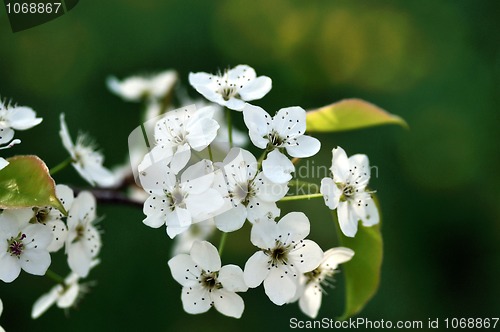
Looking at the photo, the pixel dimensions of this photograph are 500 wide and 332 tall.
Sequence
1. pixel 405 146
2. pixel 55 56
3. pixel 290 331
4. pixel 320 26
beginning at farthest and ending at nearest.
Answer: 1. pixel 320 26
2. pixel 55 56
3. pixel 405 146
4. pixel 290 331

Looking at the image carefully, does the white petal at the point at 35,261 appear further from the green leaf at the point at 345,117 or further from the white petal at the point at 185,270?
the green leaf at the point at 345,117

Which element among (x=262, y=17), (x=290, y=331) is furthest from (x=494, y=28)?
(x=290, y=331)

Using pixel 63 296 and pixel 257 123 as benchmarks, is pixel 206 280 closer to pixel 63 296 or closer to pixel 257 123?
pixel 257 123

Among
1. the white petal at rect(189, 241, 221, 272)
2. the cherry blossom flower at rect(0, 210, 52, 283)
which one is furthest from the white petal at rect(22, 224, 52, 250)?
the white petal at rect(189, 241, 221, 272)

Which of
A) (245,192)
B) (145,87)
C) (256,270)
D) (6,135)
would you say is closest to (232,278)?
(256,270)

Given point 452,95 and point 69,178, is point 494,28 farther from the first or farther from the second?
point 69,178

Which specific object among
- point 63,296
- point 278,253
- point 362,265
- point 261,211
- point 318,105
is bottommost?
point 318,105
